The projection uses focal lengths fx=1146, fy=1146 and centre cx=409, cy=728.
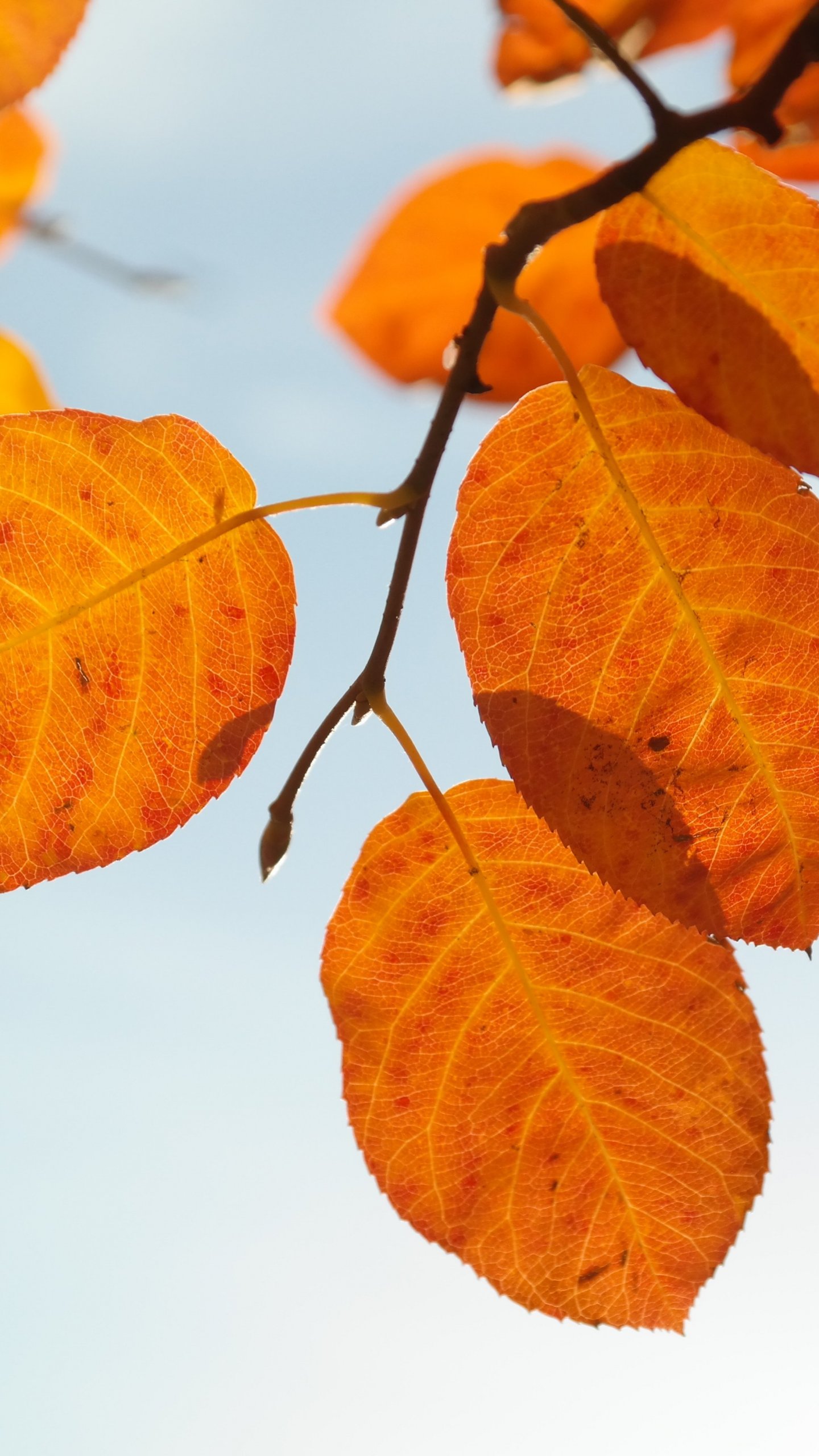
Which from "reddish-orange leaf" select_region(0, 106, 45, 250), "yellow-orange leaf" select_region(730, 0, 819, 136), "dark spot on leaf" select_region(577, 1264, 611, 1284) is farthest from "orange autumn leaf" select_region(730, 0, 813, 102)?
"dark spot on leaf" select_region(577, 1264, 611, 1284)

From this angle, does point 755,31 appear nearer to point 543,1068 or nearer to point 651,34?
point 651,34

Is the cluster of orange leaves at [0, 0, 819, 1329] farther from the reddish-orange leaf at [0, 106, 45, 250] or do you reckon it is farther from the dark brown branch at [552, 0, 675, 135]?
the reddish-orange leaf at [0, 106, 45, 250]

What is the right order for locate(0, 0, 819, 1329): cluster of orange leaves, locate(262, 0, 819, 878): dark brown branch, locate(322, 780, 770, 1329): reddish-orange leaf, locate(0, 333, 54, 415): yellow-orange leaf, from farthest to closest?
locate(0, 333, 54, 415): yellow-orange leaf, locate(322, 780, 770, 1329): reddish-orange leaf, locate(0, 0, 819, 1329): cluster of orange leaves, locate(262, 0, 819, 878): dark brown branch

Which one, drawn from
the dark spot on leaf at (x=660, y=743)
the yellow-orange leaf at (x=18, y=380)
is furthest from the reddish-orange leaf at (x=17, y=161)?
the dark spot on leaf at (x=660, y=743)

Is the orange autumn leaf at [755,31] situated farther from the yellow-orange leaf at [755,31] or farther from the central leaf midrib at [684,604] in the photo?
the central leaf midrib at [684,604]

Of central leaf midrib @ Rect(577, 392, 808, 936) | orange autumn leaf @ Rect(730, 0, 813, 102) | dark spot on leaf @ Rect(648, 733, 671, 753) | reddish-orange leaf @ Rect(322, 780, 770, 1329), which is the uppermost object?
orange autumn leaf @ Rect(730, 0, 813, 102)

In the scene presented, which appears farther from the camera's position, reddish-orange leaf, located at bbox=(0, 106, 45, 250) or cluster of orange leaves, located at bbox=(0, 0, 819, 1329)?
reddish-orange leaf, located at bbox=(0, 106, 45, 250)

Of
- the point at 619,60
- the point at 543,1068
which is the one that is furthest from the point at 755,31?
the point at 543,1068

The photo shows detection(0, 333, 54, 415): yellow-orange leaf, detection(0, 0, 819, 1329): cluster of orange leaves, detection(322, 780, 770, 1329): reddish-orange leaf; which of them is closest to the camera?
detection(0, 0, 819, 1329): cluster of orange leaves
